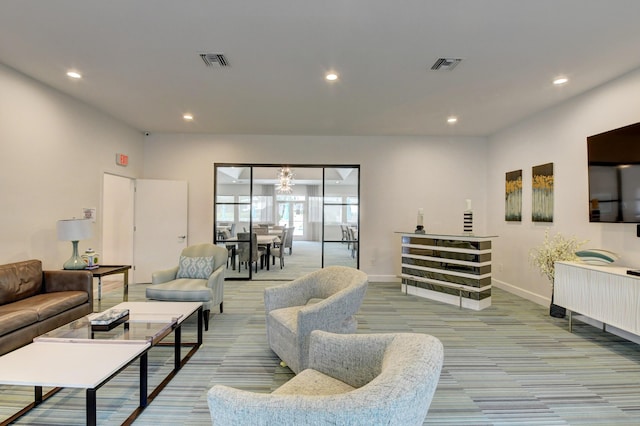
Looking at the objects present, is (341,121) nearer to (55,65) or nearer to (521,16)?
(521,16)

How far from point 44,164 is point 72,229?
94 centimetres

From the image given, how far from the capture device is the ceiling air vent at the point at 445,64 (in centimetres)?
334

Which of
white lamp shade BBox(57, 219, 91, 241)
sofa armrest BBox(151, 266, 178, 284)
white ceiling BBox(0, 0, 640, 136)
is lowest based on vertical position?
sofa armrest BBox(151, 266, 178, 284)

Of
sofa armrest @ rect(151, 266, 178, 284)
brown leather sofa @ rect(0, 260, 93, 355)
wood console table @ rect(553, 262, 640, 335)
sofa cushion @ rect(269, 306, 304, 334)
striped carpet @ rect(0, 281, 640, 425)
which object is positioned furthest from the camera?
sofa armrest @ rect(151, 266, 178, 284)

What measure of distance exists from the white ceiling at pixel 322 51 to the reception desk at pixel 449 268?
2093mm

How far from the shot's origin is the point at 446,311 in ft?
15.0

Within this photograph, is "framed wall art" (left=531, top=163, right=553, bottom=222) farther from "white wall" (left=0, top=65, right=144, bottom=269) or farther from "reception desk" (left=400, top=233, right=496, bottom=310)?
"white wall" (left=0, top=65, right=144, bottom=269)

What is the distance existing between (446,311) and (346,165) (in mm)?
3395

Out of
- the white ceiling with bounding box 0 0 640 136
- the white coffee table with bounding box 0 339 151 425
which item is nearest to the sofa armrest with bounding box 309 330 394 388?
the white coffee table with bounding box 0 339 151 425

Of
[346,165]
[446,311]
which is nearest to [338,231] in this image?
[346,165]

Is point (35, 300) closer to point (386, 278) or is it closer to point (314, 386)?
point (314, 386)

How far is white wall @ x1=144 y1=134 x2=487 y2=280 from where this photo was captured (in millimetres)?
6484

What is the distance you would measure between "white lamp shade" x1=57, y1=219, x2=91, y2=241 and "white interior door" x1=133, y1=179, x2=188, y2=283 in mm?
1908

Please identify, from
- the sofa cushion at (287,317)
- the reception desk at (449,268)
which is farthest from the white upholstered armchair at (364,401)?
the reception desk at (449,268)
